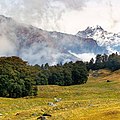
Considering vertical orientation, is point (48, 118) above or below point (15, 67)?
below

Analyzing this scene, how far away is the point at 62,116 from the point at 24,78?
67.8 meters

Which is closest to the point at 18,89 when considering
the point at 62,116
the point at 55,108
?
the point at 55,108

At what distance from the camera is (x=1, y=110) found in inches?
3187

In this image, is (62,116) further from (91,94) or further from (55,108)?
(91,94)

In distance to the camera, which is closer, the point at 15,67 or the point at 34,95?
the point at 34,95

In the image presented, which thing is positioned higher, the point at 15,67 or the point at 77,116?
the point at 15,67

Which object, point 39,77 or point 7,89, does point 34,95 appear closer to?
point 7,89

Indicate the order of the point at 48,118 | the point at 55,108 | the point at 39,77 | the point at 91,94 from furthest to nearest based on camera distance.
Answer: the point at 39,77, the point at 91,94, the point at 55,108, the point at 48,118

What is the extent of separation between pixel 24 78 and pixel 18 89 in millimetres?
9053

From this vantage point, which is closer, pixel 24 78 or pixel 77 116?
pixel 77 116

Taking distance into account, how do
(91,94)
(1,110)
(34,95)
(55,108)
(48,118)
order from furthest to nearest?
1. (34,95)
2. (91,94)
3. (1,110)
4. (55,108)
5. (48,118)

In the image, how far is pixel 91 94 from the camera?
113 meters

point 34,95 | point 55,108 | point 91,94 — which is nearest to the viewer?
point 55,108

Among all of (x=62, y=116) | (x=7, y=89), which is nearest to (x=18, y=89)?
(x=7, y=89)
